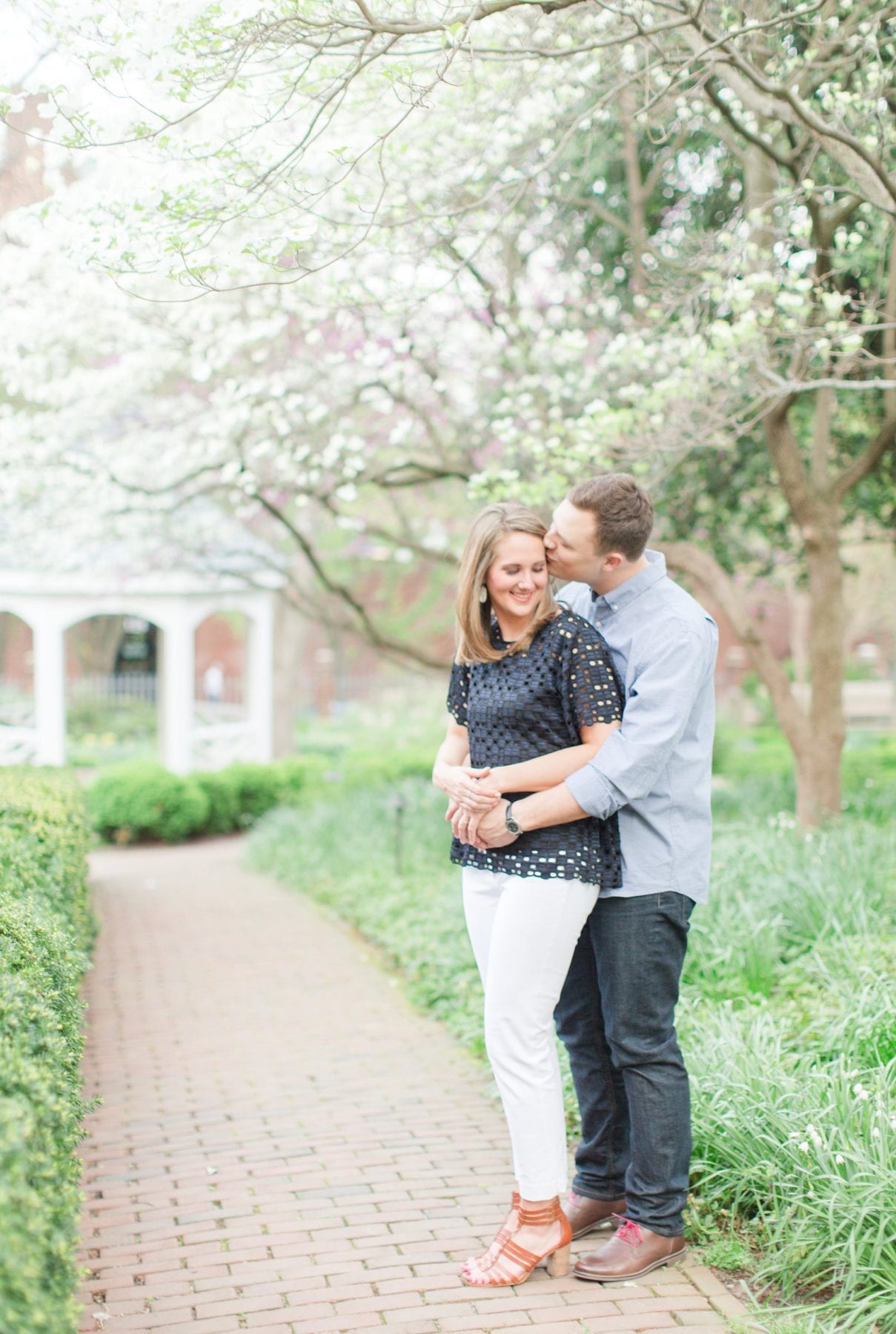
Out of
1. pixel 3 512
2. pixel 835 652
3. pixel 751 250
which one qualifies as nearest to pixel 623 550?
pixel 751 250

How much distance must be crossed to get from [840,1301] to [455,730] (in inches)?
64.5

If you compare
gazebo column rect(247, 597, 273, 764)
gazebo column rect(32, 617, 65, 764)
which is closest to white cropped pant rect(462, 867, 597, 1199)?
gazebo column rect(32, 617, 65, 764)

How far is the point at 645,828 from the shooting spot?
2.95 meters

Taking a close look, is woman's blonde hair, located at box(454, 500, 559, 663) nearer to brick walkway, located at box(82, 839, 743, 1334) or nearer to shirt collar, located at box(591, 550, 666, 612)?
shirt collar, located at box(591, 550, 666, 612)

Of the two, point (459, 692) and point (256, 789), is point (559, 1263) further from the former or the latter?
point (256, 789)

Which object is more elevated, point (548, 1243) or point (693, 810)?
point (693, 810)

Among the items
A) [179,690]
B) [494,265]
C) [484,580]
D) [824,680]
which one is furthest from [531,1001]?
[179,690]

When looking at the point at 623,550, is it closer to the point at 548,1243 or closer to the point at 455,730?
the point at 455,730

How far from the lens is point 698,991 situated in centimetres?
448

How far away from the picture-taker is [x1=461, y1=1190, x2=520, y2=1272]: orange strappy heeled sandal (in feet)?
9.95

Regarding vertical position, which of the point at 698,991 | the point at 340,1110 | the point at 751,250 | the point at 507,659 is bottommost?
the point at 340,1110

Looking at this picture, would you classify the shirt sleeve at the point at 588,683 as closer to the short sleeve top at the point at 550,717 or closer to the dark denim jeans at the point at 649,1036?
the short sleeve top at the point at 550,717

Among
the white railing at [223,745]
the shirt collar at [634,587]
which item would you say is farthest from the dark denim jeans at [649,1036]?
the white railing at [223,745]

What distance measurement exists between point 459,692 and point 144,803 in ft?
33.1
